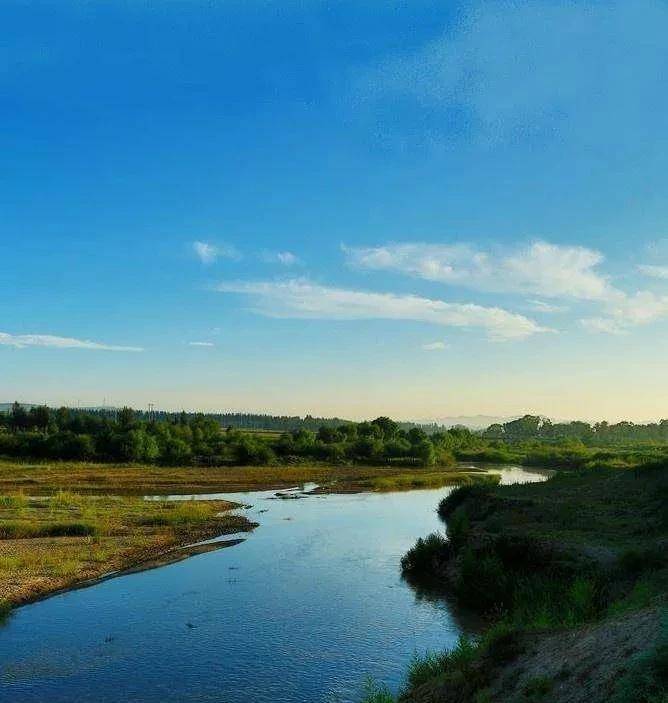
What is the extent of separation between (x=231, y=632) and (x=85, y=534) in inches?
836

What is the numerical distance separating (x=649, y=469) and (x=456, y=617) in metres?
30.4

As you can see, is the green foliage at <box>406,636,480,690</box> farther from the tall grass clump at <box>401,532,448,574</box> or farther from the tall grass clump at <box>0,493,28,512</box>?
the tall grass clump at <box>0,493,28,512</box>

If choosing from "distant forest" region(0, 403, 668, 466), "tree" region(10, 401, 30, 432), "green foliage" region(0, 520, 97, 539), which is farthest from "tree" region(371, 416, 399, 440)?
"green foliage" region(0, 520, 97, 539)

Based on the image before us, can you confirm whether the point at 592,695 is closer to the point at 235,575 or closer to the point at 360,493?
the point at 235,575

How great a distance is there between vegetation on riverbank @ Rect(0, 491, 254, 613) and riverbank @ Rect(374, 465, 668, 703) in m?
16.2

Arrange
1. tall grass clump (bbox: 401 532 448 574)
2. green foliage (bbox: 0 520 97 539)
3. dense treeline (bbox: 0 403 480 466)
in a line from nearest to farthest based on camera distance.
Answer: tall grass clump (bbox: 401 532 448 574) → green foliage (bbox: 0 520 97 539) → dense treeline (bbox: 0 403 480 466)

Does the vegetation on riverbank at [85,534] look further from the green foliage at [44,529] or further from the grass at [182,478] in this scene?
Result: the grass at [182,478]

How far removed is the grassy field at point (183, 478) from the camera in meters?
71.8

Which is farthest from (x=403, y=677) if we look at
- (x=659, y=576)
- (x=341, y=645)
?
(x=659, y=576)

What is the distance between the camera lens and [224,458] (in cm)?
11794

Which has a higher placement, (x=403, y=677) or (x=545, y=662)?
(x=545, y=662)

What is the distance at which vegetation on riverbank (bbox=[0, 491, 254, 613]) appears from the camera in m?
30.5

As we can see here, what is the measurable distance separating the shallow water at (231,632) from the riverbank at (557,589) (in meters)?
2.33

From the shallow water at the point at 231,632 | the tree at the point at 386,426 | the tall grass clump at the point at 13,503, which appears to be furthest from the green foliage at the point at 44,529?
the tree at the point at 386,426
